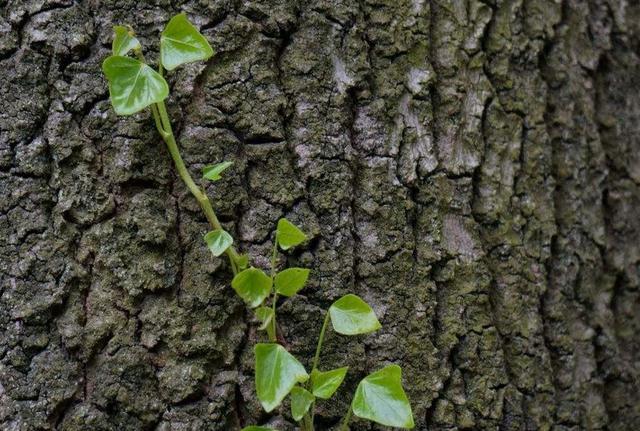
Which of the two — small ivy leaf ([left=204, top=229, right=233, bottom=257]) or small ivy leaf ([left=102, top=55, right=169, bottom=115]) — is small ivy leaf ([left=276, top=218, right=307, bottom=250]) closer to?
small ivy leaf ([left=204, top=229, right=233, bottom=257])

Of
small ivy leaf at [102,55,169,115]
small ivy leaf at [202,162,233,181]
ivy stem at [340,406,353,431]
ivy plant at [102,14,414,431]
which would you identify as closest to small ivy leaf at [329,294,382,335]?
ivy plant at [102,14,414,431]

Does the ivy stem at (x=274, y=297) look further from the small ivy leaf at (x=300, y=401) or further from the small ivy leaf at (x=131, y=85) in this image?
the small ivy leaf at (x=131, y=85)

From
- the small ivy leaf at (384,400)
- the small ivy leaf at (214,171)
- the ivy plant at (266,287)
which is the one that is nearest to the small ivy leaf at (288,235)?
the ivy plant at (266,287)

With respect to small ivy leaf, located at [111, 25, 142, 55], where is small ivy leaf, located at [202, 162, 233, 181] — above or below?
below

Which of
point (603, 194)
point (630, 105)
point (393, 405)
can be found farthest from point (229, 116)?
point (630, 105)

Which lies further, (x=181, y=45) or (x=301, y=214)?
(x=301, y=214)

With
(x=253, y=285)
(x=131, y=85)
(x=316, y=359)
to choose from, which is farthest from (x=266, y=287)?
(x=131, y=85)

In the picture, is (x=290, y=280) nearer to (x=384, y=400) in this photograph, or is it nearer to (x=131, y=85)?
(x=384, y=400)
